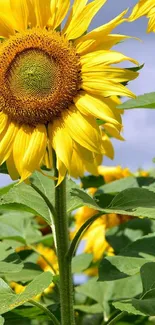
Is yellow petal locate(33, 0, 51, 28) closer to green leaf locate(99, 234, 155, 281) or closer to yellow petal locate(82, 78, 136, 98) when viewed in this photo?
yellow petal locate(82, 78, 136, 98)

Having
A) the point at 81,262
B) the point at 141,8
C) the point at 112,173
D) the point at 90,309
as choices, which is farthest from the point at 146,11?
the point at 112,173

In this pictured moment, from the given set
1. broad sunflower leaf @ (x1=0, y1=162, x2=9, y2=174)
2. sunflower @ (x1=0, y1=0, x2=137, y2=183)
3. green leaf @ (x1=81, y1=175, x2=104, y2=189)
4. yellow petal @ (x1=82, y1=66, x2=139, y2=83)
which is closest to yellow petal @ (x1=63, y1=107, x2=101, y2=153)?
sunflower @ (x1=0, y1=0, x2=137, y2=183)

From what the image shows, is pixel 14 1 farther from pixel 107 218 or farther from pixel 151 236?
pixel 107 218

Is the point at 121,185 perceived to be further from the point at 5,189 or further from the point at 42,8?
the point at 42,8

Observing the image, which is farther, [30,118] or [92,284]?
[92,284]

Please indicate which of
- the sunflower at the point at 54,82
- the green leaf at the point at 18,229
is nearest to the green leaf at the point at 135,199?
the sunflower at the point at 54,82

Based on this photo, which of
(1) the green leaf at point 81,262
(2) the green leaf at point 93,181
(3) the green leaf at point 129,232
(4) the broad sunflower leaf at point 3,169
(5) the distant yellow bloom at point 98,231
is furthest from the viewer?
(5) the distant yellow bloom at point 98,231

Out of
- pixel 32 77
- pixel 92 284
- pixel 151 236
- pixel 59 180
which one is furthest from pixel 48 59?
pixel 92 284

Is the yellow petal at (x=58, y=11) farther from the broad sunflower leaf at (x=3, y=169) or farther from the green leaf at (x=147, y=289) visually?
the green leaf at (x=147, y=289)

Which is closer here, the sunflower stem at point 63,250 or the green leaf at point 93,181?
the sunflower stem at point 63,250
